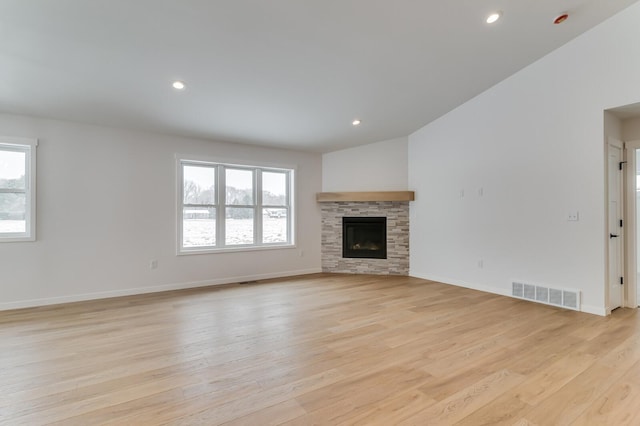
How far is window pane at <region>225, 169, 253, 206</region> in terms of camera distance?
559 cm

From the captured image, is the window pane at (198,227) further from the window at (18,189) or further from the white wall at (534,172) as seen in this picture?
the white wall at (534,172)

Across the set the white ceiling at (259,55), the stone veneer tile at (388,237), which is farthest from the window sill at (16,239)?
the stone veneer tile at (388,237)

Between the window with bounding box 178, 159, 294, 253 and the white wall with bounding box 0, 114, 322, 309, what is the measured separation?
0.22 m

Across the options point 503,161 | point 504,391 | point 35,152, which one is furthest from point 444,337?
point 35,152

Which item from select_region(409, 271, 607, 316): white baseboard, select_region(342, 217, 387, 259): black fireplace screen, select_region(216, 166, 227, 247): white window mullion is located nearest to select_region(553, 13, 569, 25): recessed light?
select_region(409, 271, 607, 316): white baseboard

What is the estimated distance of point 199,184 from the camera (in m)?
5.29

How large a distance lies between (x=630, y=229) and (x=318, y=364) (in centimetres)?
424

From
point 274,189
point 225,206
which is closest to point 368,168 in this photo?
point 274,189

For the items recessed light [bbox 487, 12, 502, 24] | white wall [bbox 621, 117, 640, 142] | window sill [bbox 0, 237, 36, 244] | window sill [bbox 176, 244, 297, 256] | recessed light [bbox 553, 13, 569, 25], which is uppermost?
recessed light [bbox 553, 13, 569, 25]

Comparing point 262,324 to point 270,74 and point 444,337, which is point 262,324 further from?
point 270,74

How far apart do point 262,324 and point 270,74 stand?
273 centimetres

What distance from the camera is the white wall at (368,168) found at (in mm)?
6066

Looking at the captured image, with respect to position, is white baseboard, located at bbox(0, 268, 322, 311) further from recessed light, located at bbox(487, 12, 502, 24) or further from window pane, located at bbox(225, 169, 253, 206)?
recessed light, located at bbox(487, 12, 502, 24)

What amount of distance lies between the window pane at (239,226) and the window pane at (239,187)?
14 centimetres
